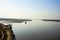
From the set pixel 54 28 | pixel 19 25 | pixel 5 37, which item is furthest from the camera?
pixel 54 28

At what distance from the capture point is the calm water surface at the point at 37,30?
9.91 feet

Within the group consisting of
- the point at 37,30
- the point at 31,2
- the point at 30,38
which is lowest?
the point at 30,38

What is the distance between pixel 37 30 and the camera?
3.16 meters

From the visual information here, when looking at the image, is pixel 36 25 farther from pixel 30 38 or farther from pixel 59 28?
pixel 59 28

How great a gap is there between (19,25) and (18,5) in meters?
0.52

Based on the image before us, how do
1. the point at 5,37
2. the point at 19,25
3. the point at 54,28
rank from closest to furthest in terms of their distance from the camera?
the point at 5,37, the point at 19,25, the point at 54,28

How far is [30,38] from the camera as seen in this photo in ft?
10.2

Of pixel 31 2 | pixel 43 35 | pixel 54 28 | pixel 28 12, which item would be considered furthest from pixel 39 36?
pixel 31 2

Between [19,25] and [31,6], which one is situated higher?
[31,6]

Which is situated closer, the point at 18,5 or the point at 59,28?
the point at 18,5

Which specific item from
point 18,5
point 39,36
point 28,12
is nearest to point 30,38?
point 39,36

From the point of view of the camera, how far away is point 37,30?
125 inches

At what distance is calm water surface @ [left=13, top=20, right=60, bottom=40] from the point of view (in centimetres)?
302

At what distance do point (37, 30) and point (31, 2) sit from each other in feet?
2.51
